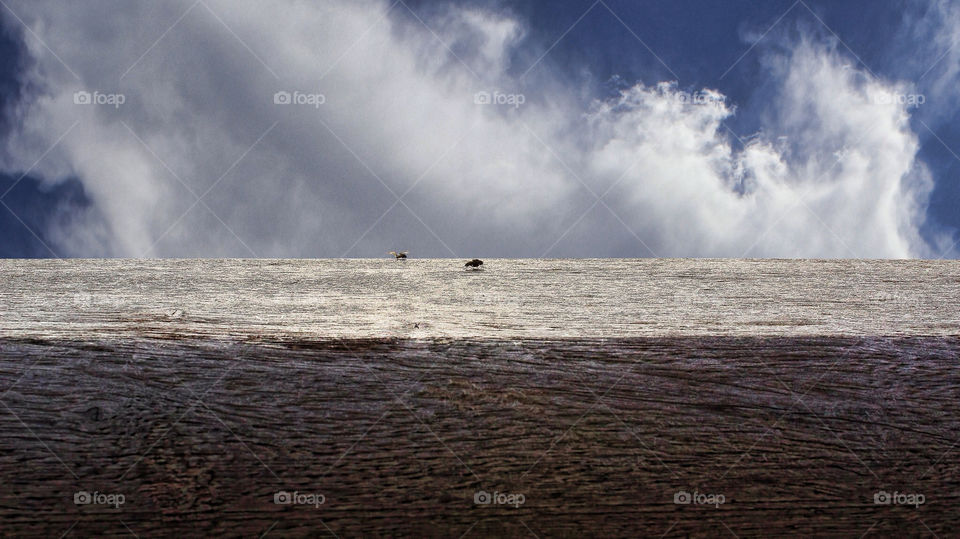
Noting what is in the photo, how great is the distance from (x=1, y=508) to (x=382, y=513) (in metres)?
0.68

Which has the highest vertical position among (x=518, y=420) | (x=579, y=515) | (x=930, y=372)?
(x=930, y=372)

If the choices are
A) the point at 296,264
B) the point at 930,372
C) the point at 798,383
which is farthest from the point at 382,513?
the point at 296,264

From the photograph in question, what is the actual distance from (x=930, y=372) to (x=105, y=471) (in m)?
1.64

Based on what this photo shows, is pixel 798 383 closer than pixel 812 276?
Yes

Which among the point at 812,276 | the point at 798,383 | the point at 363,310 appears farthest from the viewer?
the point at 812,276

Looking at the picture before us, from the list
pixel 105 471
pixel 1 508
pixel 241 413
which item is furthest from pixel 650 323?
pixel 1 508

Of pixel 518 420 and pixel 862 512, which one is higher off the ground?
pixel 518 420

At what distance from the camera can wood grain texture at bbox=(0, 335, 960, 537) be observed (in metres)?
1.04

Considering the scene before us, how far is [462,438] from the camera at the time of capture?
1072 mm

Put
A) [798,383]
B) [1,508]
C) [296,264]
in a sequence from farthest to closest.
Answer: [296,264]
[798,383]
[1,508]

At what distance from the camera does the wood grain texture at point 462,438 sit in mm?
1040

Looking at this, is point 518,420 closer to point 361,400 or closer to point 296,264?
point 361,400

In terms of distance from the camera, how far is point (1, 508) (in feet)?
3.40

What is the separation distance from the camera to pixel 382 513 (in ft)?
3.41
